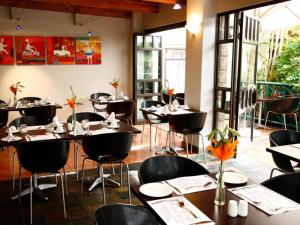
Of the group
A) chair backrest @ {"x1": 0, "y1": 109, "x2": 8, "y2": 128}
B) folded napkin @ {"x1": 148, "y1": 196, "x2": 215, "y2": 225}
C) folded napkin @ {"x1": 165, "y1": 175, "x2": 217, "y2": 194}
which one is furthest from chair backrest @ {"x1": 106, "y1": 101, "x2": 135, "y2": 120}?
folded napkin @ {"x1": 148, "y1": 196, "x2": 215, "y2": 225}

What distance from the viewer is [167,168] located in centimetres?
246

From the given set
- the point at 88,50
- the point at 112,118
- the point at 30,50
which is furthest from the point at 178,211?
the point at 88,50

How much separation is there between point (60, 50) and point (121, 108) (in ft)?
7.58

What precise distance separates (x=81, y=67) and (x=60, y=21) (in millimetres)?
1101

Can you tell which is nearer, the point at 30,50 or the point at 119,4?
the point at 119,4

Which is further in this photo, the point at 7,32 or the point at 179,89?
the point at 179,89

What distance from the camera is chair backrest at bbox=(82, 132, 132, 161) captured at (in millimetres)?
3240

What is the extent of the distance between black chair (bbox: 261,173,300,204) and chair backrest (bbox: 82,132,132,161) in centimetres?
160

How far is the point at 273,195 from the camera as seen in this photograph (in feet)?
6.29

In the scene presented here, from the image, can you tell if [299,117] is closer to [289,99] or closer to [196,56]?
[289,99]

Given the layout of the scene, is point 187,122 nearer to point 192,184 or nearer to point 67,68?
point 192,184

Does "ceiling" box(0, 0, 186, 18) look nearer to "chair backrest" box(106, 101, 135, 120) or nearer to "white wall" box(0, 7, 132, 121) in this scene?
"white wall" box(0, 7, 132, 121)

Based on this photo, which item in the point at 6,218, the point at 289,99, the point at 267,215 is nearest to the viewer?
the point at 267,215

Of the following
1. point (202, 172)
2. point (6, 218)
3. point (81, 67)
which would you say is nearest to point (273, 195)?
point (202, 172)
